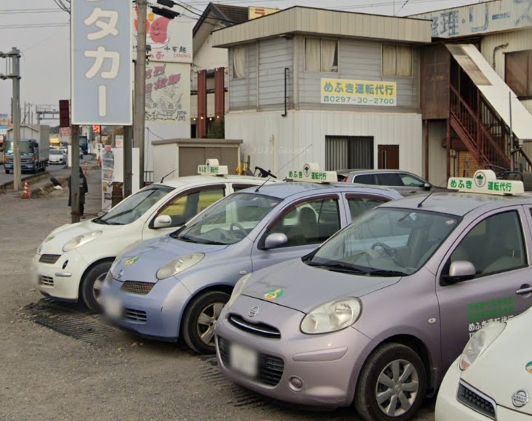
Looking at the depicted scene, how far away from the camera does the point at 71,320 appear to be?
28.7 feet

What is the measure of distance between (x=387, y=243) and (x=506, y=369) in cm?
233

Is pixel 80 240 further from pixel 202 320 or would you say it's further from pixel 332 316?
pixel 332 316

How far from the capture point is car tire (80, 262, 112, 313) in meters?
8.81

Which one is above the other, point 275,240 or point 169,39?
point 169,39

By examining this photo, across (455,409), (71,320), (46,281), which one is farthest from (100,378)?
(455,409)

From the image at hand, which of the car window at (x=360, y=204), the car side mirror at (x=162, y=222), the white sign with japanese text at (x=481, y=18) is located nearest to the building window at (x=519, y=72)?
the white sign with japanese text at (x=481, y=18)

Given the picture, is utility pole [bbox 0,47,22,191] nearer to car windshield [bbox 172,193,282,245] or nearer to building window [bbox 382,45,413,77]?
building window [bbox 382,45,413,77]

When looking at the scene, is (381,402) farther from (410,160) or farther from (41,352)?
(410,160)

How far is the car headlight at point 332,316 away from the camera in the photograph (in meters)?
5.11

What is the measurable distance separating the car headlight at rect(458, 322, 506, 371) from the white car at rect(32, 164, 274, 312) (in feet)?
16.9

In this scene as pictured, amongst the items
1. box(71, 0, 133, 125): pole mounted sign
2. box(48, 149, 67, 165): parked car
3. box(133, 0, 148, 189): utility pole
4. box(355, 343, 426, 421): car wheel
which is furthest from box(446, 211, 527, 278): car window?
box(48, 149, 67, 165): parked car

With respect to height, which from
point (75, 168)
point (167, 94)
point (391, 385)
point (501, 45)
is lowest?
point (391, 385)

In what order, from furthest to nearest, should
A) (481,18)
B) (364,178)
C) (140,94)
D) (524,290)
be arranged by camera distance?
1. (481,18)
2. (140,94)
3. (364,178)
4. (524,290)

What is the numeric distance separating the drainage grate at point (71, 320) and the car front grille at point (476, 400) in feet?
14.6
